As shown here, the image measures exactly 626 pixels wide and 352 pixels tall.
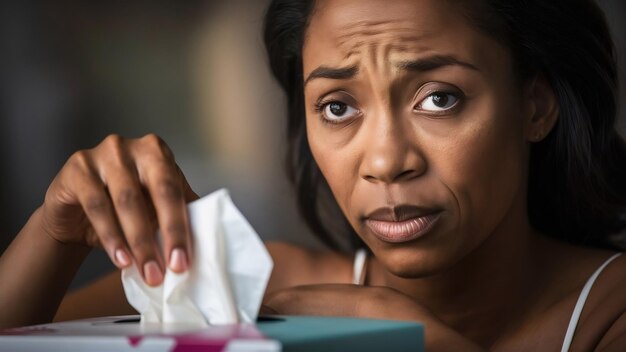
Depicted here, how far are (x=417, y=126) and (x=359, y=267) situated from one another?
444mm

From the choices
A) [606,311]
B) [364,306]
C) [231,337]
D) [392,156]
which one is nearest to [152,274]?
[231,337]

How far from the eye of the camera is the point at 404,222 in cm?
102

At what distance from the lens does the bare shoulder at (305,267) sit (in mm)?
1485

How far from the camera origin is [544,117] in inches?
48.6

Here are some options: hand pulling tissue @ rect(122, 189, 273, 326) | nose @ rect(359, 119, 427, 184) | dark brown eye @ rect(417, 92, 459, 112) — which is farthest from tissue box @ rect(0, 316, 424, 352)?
dark brown eye @ rect(417, 92, 459, 112)

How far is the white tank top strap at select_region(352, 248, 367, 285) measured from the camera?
4.67 feet

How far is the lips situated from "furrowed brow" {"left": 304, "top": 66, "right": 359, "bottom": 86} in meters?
0.17

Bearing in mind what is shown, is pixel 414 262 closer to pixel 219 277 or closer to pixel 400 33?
pixel 400 33

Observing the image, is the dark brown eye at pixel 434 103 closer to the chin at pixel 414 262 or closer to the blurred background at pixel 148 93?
the chin at pixel 414 262

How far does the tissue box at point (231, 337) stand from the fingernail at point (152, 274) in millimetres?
38

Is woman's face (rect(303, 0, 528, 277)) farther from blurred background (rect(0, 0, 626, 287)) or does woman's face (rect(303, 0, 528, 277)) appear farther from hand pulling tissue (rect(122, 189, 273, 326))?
blurred background (rect(0, 0, 626, 287))

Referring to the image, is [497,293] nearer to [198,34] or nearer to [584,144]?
[584,144]

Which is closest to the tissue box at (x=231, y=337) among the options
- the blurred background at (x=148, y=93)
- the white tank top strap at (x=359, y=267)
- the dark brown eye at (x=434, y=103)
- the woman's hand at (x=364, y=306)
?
the woman's hand at (x=364, y=306)

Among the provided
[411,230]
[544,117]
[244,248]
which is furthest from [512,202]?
[244,248]
